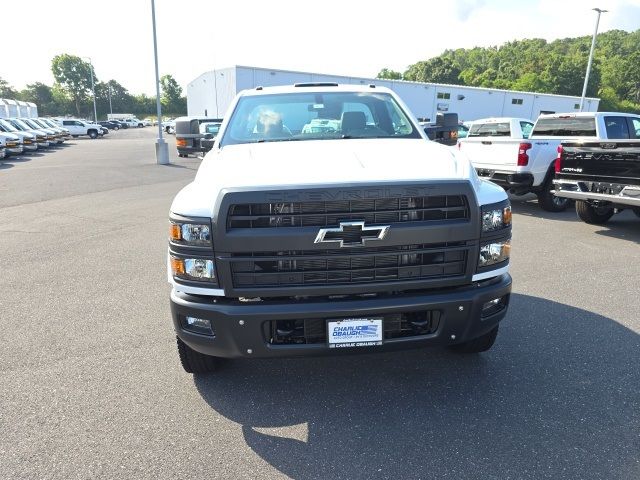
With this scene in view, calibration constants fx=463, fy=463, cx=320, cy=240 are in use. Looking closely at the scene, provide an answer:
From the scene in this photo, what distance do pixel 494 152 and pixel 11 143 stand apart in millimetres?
20925

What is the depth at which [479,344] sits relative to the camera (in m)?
3.39


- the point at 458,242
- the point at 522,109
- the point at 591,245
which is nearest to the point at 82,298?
the point at 458,242

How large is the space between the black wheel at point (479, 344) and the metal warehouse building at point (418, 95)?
3263cm

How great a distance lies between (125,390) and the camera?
3.11 metres

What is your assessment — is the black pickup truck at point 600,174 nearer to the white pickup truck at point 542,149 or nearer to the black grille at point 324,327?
the white pickup truck at point 542,149

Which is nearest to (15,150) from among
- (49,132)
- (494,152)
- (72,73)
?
(49,132)

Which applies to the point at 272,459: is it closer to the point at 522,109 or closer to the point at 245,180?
the point at 245,180

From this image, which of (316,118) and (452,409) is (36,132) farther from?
(452,409)

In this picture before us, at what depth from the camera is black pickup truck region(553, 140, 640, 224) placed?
21.7 ft

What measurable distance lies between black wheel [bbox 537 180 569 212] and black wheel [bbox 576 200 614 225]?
1129 millimetres

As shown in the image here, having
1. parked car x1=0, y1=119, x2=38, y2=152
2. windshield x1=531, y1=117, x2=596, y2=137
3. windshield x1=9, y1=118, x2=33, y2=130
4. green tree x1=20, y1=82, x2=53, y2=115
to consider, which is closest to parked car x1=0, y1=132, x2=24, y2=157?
parked car x1=0, y1=119, x2=38, y2=152

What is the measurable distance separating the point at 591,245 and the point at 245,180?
6.18 metres

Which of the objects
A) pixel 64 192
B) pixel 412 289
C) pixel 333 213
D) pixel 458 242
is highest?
pixel 333 213

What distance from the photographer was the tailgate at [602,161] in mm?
6594
